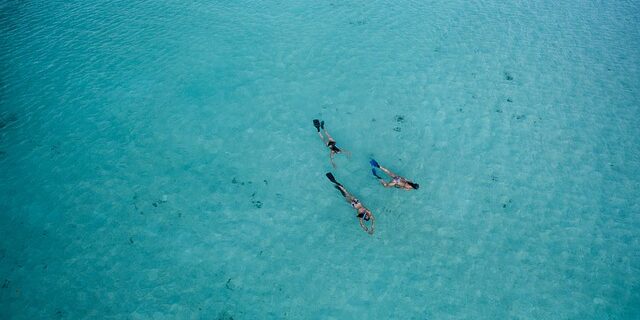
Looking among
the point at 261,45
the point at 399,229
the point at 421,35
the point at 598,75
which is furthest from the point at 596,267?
the point at 261,45

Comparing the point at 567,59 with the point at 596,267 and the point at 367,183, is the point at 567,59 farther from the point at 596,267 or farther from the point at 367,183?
the point at 367,183

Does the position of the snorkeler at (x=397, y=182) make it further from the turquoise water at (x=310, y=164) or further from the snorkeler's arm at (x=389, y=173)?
the turquoise water at (x=310, y=164)

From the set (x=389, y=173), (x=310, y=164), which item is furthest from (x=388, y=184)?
(x=310, y=164)

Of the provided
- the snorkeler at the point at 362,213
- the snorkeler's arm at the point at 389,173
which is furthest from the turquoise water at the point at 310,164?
the snorkeler's arm at the point at 389,173

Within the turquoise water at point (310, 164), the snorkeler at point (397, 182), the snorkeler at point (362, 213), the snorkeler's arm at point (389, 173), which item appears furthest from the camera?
the snorkeler's arm at point (389, 173)

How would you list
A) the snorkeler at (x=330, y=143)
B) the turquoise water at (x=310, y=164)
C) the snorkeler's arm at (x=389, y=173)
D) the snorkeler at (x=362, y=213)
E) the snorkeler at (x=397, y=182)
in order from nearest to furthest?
the turquoise water at (x=310, y=164)
the snorkeler at (x=362, y=213)
the snorkeler at (x=397, y=182)
the snorkeler's arm at (x=389, y=173)
the snorkeler at (x=330, y=143)

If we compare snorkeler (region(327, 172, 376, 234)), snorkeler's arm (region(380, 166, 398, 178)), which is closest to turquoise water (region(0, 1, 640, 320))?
snorkeler (region(327, 172, 376, 234))

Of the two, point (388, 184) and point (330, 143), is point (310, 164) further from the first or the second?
point (388, 184)

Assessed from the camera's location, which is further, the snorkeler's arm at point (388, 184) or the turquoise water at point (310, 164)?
the snorkeler's arm at point (388, 184)

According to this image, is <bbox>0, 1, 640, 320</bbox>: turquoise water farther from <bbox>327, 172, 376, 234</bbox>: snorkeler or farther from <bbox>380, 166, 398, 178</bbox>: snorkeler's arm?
<bbox>380, 166, 398, 178</bbox>: snorkeler's arm
